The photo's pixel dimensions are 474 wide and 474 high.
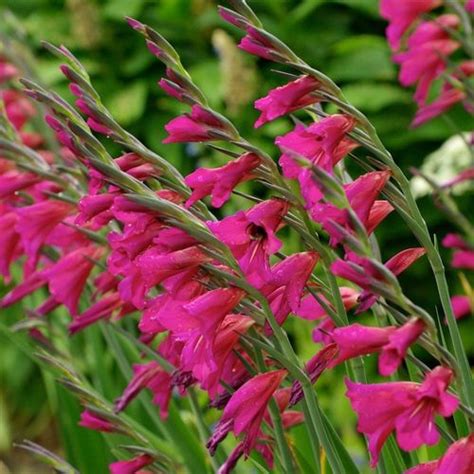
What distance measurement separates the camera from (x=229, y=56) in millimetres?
4055

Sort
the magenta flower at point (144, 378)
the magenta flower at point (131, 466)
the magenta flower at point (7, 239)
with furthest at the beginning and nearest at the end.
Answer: the magenta flower at point (7, 239), the magenta flower at point (144, 378), the magenta flower at point (131, 466)

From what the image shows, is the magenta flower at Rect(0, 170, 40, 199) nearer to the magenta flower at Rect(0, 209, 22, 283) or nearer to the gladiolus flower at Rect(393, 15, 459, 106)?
the magenta flower at Rect(0, 209, 22, 283)

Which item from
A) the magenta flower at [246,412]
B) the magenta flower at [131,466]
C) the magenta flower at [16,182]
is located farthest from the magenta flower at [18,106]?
the magenta flower at [246,412]

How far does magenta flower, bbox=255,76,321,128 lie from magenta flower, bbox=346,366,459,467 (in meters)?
0.34

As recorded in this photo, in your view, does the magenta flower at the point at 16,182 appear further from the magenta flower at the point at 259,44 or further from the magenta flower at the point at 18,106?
the magenta flower at the point at 18,106

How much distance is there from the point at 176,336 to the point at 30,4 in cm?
496

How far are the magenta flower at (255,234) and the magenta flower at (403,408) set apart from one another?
8.2 inches

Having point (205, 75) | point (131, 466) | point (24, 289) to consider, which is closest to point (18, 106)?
point (24, 289)

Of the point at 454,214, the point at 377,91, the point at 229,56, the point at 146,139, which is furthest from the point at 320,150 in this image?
the point at 146,139

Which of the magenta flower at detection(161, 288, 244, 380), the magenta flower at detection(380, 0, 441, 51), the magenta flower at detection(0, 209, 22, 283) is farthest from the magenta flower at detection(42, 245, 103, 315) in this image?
the magenta flower at detection(380, 0, 441, 51)

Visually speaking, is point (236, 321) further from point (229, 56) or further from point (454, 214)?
point (229, 56)

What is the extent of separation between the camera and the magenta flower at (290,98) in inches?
52.7

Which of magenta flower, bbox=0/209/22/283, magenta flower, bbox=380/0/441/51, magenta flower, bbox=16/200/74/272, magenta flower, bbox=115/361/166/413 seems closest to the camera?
magenta flower, bbox=115/361/166/413

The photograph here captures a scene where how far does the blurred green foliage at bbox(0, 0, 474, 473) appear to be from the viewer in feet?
15.7
